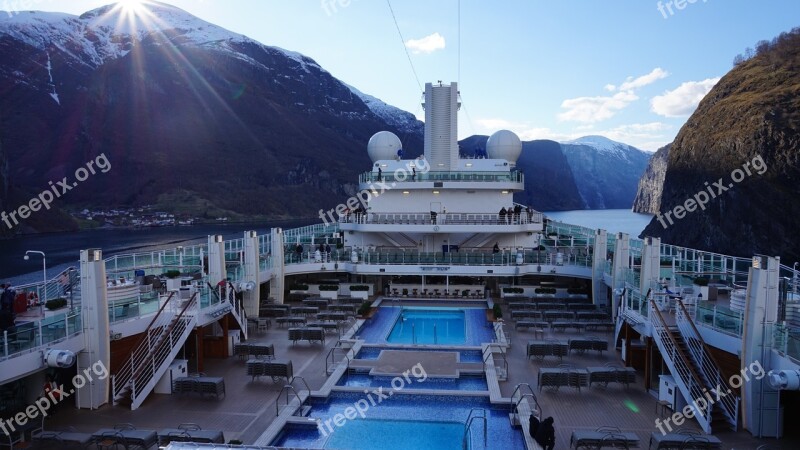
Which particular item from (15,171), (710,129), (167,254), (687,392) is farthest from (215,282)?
(15,171)

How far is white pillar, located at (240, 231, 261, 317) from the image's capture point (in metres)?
21.5

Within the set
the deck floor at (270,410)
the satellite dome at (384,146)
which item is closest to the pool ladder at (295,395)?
the deck floor at (270,410)

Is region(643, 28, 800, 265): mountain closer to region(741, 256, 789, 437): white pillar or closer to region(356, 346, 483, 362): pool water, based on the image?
region(356, 346, 483, 362): pool water

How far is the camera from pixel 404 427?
11.8 m

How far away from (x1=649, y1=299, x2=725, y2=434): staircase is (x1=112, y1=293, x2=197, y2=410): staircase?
12056 millimetres

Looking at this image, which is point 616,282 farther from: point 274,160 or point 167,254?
point 274,160

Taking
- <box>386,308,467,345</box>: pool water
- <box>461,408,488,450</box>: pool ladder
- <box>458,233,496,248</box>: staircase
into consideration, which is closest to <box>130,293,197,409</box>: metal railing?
<box>386,308,467,345</box>: pool water

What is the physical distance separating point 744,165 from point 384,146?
2390 inches

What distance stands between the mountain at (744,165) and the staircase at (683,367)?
2449 inches

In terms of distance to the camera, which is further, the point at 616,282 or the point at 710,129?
the point at 710,129

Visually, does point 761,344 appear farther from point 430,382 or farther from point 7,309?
point 7,309

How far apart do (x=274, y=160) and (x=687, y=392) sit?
17468 centimetres

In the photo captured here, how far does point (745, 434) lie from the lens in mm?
10977

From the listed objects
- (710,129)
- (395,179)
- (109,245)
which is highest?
(710,129)
